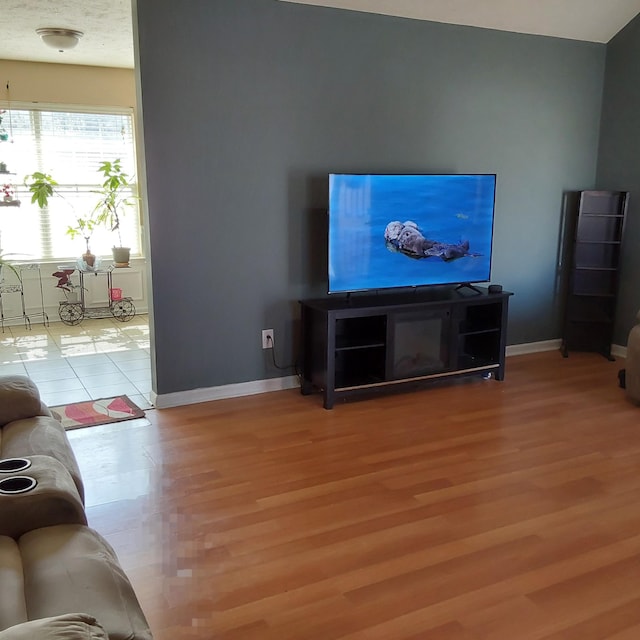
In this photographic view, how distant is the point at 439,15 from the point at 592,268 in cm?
214

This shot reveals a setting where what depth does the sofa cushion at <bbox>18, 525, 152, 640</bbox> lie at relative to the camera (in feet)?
4.12

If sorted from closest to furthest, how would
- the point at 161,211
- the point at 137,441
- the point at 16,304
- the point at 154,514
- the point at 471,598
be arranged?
the point at 471,598
the point at 154,514
the point at 137,441
the point at 161,211
the point at 16,304

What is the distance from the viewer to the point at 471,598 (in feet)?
6.88

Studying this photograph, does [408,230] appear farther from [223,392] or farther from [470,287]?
[223,392]

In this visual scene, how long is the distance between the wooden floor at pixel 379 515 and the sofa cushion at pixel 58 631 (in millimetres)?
977

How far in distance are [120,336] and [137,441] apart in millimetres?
2614

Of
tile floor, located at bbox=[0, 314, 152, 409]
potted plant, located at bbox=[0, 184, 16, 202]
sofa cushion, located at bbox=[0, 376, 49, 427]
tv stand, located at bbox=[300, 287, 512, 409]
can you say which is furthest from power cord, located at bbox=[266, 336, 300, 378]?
potted plant, located at bbox=[0, 184, 16, 202]

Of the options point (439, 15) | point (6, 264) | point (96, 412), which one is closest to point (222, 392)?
point (96, 412)

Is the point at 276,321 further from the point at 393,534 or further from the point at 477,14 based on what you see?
the point at 477,14

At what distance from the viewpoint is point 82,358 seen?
5008 millimetres

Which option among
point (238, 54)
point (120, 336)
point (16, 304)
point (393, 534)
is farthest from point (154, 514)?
point (16, 304)

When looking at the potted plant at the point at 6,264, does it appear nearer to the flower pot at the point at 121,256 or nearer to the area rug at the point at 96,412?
the flower pot at the point at 121,256

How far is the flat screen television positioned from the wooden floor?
792 millimetres

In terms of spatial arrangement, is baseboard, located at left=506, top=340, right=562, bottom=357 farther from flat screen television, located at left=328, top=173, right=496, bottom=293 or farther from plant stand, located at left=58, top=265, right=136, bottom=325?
plant stand, located at left=58, top=265, right=136, bottom=325
